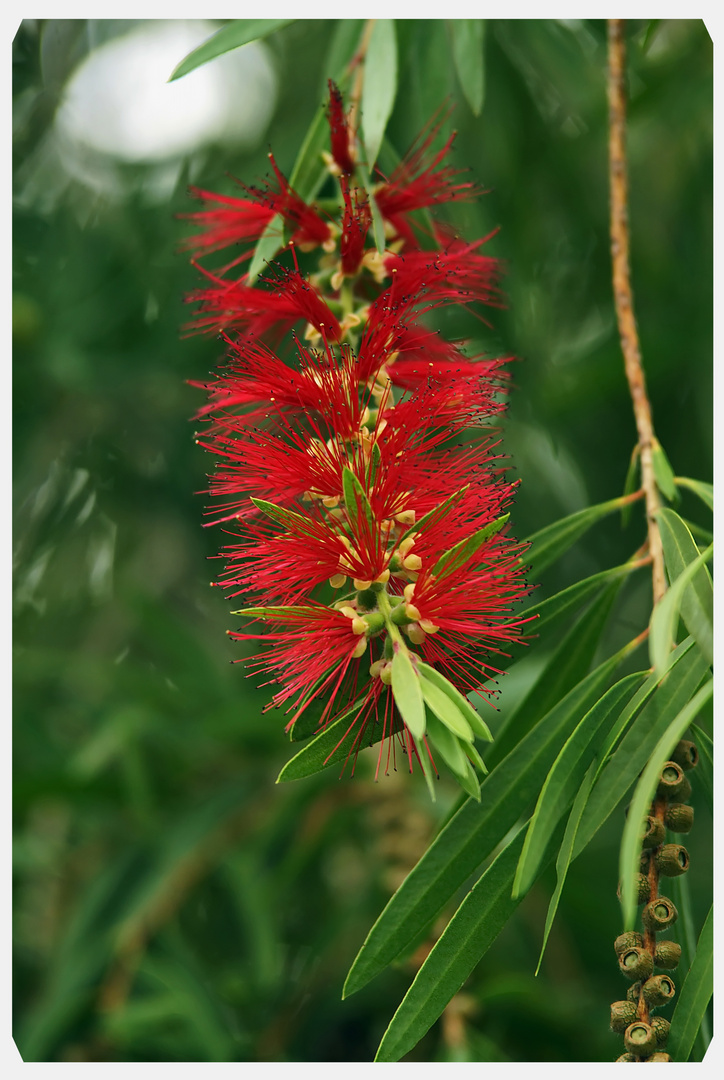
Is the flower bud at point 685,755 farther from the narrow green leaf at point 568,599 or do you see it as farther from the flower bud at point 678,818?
the narrow green leaf at point 568,599

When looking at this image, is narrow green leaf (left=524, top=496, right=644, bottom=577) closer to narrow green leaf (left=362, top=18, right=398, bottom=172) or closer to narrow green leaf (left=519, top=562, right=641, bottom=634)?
narrow green leaf (left=519, top=562, right=641, bottom=634)

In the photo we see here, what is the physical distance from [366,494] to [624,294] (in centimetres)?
45

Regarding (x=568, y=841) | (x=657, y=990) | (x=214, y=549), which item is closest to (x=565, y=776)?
(x=568, y=841)

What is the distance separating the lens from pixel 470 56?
3.21 feet

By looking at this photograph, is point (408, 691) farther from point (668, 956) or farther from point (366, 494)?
point (668, 956)

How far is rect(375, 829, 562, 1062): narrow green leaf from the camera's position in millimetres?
681

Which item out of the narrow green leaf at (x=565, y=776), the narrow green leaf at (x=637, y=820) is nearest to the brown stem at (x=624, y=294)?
the narrow green leaf at (x=565, y=776)

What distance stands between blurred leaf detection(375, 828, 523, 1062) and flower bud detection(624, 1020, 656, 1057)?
109 mm

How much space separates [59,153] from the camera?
5.61ft

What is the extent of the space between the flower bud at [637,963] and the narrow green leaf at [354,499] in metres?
0.35

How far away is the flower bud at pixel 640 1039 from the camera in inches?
25.0

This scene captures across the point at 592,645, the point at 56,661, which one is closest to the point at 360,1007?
the point at 56,661

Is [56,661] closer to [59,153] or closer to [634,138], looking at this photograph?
[59,153]

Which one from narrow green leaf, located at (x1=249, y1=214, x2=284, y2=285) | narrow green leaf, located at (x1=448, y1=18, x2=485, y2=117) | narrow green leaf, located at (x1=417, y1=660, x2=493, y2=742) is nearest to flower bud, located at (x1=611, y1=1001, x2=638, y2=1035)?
narrow green leaf, located at (x1=417, y1=660, x2=493, y2=742)
